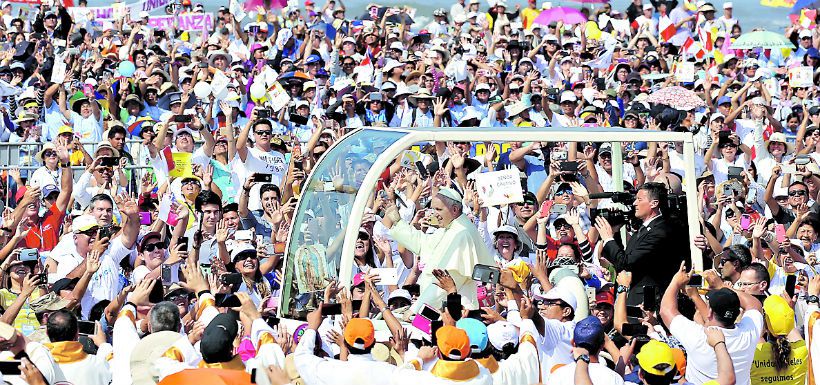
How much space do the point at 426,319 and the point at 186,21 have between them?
46.9 ft

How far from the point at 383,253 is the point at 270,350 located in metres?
3.81


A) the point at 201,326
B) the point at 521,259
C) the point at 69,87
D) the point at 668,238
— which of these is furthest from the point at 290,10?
the point at 201,326

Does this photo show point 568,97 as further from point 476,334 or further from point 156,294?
point 476,334

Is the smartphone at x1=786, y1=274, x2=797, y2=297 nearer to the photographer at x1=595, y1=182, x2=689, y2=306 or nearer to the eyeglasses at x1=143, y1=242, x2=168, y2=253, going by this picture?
the photographer at x1=595, y1=182, x2=689, y2=306

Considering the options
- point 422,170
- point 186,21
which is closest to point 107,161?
point 422,170

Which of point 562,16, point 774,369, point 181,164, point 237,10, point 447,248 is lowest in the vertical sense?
point 774,369

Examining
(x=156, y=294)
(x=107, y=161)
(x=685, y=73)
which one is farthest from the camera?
(x=685, y=73)

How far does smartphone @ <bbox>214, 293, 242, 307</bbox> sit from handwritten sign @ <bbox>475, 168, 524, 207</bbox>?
2.65m

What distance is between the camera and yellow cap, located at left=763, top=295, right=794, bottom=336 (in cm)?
764

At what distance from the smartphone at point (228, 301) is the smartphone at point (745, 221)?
576 centimetres

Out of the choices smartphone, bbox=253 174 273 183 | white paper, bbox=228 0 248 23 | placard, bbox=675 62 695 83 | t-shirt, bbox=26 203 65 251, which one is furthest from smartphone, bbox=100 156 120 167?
placard, bbox=675 62 695 83

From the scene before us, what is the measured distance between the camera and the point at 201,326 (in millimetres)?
7160

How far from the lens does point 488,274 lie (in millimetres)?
8109

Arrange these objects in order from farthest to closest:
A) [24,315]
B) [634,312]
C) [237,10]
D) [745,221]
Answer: [237,10] < [745,221] < [24,315] < [634,312]
